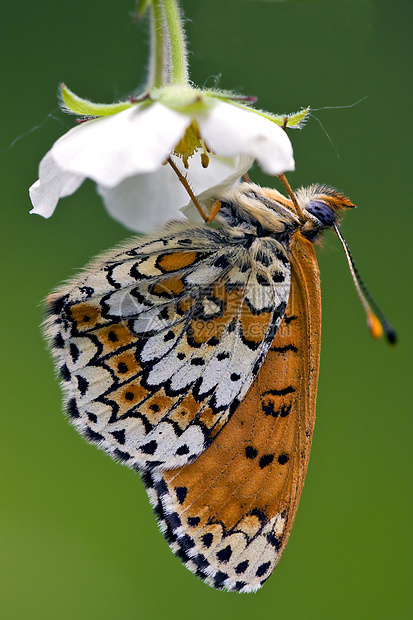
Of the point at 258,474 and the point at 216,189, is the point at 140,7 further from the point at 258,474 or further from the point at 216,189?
the point at 258,474

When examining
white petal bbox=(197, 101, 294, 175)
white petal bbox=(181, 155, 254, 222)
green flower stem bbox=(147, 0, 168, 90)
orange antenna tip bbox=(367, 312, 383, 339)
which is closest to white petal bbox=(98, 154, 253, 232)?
white petal bbox=(181, 155, 254, 222)

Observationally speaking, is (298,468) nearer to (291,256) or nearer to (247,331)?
(247,331)

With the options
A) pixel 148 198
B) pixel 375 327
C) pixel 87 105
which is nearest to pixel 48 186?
pixel 87 105

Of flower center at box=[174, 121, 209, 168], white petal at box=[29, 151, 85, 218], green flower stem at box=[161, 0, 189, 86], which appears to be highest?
green flower stem at box=[161, 0, 189, 86]

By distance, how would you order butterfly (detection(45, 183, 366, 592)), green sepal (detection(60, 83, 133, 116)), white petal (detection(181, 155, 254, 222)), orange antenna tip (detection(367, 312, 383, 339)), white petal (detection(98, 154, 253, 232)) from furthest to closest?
white petal (detection(98, 154, 253, 232))
butterfly (detection(45, 183, 366, 592))
white petal (detection(181, 155, 254, 222))
green sepal (detection(60, 83, 133, 116))
orange antenna tip (detection(367, 312, 383, 339))

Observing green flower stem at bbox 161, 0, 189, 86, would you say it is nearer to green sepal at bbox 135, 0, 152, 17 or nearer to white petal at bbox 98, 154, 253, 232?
green sepal at bbox 135, 0, 152, 17

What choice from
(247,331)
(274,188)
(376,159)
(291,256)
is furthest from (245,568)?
(376,159)
